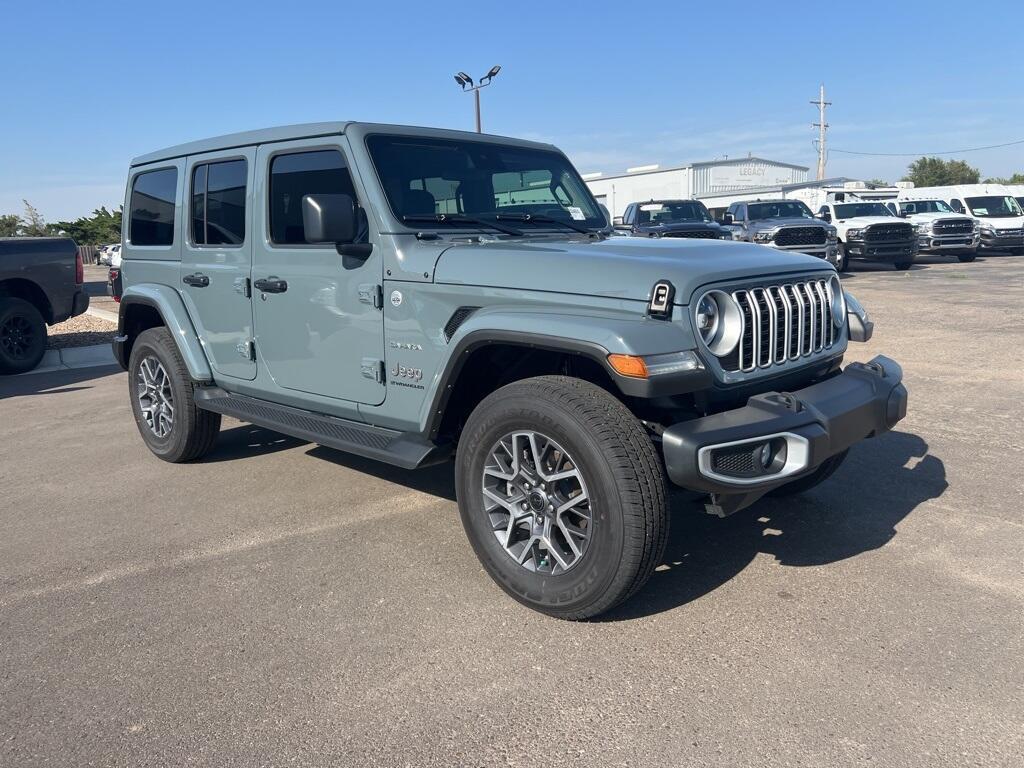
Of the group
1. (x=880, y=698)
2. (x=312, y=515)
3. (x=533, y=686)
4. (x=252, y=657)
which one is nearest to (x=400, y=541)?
(x=312, y=515)

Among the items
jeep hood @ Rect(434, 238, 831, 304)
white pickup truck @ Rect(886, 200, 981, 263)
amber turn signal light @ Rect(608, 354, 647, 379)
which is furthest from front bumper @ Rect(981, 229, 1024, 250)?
amber turn signal light @ Rect(608, 354, 647, 379)

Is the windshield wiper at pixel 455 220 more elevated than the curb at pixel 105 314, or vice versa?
the windshield wiper at pixel 455 220

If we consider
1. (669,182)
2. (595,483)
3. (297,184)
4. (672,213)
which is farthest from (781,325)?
(669,182)

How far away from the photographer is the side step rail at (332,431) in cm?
371

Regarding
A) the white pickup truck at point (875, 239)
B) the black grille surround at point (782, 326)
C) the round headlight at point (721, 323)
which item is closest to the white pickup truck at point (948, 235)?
the white pickup truck at point (875, 239)

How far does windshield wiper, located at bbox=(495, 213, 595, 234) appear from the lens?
167 inches

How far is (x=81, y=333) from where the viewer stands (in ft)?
41.5

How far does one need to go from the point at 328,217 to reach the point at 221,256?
1481mm

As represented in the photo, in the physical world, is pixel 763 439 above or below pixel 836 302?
below

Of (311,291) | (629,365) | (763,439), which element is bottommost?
(763,439)

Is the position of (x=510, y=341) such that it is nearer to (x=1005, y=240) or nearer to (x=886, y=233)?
(x=886, y=233)

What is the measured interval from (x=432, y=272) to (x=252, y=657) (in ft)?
5.61

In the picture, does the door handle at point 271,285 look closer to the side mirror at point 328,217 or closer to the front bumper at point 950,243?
the side mirror at point 328,217

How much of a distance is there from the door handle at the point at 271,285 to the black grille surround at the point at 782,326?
7.68 feet
